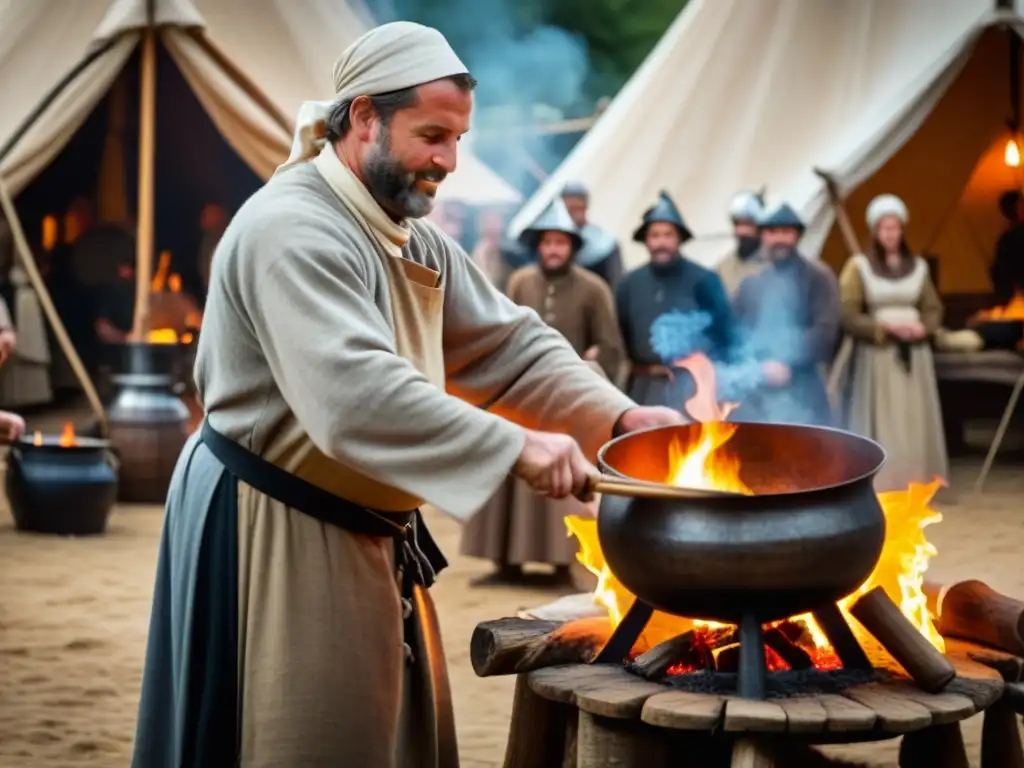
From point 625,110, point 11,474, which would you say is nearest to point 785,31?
point 625,110

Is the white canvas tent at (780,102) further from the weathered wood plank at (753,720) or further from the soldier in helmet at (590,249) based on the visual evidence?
the weathered wood plank at (753,720)

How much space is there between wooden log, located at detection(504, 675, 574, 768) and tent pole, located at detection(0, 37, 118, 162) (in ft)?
24.0

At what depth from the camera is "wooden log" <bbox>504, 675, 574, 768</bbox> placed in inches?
133

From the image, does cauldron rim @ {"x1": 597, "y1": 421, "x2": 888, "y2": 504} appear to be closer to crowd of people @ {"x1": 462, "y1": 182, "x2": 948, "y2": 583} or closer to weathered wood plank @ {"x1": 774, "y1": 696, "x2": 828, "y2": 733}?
weathered wood plank @ {"x1": 774, "y1": 696, "x2": 828, "y2": 733}

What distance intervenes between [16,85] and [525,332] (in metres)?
7.68

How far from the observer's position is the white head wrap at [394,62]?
267 cm

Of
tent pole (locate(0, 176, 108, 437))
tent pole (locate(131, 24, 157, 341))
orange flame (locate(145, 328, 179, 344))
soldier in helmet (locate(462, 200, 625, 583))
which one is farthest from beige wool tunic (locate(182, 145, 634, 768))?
tent pole (locate(131, 24, 157, 341))

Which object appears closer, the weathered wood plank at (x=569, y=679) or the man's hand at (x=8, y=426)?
the weathered wood plank at (x=569, y=679)

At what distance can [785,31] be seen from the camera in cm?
1073

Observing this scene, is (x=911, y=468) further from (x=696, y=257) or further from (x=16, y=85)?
(x=16, y=85)

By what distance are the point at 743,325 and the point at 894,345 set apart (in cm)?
105

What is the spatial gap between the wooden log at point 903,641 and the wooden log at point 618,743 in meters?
0.47

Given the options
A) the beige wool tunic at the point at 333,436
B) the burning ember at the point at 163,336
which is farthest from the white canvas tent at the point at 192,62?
the beige wool tunic at the point at 333,436

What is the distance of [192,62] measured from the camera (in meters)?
10.0
